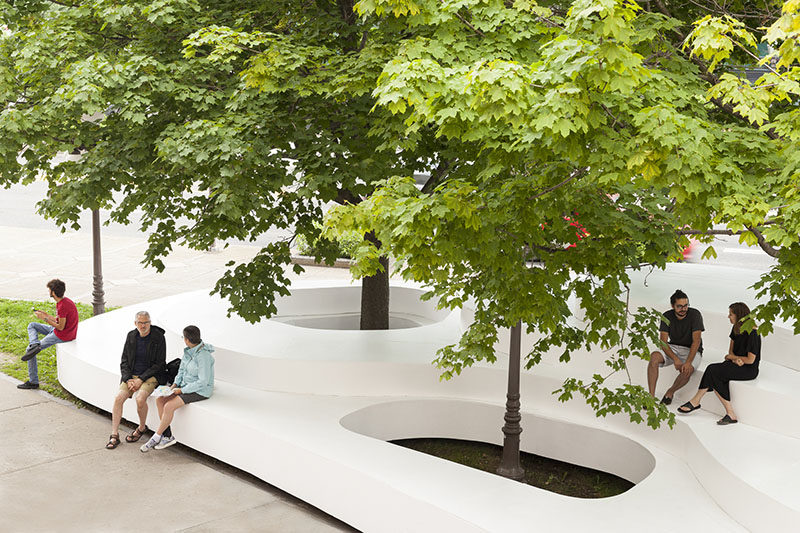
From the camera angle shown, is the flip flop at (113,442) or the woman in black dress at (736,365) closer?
the woman in black dress at (736,365)

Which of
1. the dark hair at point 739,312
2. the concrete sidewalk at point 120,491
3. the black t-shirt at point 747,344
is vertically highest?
the dark hair at point 739,312

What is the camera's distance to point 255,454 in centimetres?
939

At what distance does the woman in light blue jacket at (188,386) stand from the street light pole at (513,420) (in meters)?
3.33

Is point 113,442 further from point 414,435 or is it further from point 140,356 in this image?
point 414,435

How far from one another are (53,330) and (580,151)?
8817 millimetres

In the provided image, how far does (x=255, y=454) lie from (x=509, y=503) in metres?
2.97

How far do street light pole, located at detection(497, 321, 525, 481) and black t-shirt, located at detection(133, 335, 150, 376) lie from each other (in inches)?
162

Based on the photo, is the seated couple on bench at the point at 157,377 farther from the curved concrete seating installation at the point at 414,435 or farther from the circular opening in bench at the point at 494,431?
the circular opening in bench at the point at 494,431

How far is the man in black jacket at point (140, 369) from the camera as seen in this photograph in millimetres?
10219

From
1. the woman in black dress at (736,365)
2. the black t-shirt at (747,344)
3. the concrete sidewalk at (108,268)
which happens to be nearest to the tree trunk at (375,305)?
the woman in black dress at (736,365)

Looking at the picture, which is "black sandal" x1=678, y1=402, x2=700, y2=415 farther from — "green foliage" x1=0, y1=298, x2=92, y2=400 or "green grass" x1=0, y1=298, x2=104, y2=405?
"green foliage" x1=0, y1=298, x2=92, y2=400

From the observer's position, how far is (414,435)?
422 inches

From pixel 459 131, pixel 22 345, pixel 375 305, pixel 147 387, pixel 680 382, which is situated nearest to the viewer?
pixel 459 131

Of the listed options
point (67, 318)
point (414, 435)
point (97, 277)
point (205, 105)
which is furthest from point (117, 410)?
point (97, 277)
